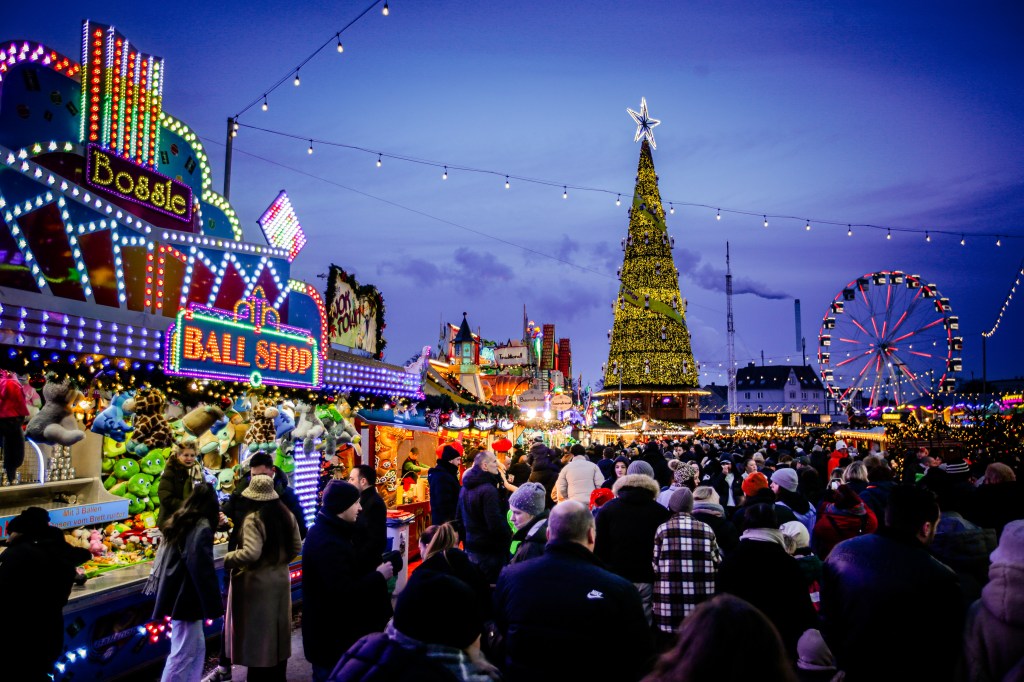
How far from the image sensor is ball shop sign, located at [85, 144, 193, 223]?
828cm

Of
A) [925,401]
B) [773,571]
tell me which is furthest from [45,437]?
[925,401]

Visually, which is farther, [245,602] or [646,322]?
[646,322]

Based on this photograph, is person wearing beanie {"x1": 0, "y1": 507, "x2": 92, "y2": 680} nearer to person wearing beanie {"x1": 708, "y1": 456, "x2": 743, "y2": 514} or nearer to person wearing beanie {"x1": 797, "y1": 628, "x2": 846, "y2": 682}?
person wearing beanie {"x1": 797, "y1": 628, "x2": 846, "y2": 682}

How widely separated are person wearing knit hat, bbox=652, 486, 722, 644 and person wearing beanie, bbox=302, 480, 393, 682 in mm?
1758

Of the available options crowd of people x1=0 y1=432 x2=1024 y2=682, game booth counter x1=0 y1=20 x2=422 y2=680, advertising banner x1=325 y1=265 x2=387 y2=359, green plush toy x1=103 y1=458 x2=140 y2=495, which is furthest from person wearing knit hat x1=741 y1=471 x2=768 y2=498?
advertising banner x1=325 y1=265 x2=387 y2=359

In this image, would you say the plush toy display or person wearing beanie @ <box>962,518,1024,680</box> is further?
the plush toy display

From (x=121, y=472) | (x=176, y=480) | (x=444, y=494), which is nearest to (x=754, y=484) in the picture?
(x=444, y=494)

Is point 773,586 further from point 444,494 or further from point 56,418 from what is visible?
point 56,418

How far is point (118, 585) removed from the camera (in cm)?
638

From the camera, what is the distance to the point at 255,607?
5227 mm

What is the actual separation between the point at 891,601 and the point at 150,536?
7257 millimetres

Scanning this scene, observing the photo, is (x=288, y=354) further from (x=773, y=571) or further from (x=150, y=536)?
(x=773, y=571)

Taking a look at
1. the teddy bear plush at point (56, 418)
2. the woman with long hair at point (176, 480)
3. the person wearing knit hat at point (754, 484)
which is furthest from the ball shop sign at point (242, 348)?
the person wearing knit hat at point (754, 484)

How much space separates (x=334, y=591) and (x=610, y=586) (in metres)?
2.02
